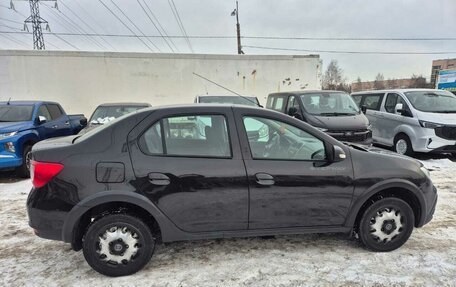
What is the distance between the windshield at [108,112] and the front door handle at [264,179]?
5.85 m

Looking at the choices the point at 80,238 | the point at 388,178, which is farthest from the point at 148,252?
the point at 388,178

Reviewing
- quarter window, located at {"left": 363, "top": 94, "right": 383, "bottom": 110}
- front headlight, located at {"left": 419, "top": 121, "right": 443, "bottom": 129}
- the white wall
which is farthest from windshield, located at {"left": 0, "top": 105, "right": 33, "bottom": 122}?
quarter window, located at {"left": 363, "top": 94, "right": 383, "bottom": 110}

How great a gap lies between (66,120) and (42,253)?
6.05 meters

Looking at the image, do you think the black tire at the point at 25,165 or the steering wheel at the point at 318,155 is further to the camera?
the black tire at the point at 25,165

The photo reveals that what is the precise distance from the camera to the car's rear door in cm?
306

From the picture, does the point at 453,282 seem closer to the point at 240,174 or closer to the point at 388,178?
the point at 388,178

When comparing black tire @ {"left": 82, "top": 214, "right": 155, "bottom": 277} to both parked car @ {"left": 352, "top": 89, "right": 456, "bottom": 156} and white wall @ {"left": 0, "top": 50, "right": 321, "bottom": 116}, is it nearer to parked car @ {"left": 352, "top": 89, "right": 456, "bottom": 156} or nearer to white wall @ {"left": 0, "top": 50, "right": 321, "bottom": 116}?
parked car @ {"left": 352, "top": 89, "right": 456, "bottom": 156}

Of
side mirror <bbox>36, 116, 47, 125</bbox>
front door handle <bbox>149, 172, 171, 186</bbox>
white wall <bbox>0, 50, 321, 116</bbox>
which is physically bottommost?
front door handle <bbox>149, 172, 171, 186</bbox>

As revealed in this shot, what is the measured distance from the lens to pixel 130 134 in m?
3.10

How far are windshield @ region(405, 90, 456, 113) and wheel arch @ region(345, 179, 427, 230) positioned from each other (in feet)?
19.1

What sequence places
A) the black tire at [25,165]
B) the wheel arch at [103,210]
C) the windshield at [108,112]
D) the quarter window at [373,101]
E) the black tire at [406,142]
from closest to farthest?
1. the wheel arch at [103,210]
2. the black tire at [25,165]
3. the windshield at [108,112]
4. the black tire at [406,142]
5. the quarter window at [373,101]

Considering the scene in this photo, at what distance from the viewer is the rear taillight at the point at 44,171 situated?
117 inches

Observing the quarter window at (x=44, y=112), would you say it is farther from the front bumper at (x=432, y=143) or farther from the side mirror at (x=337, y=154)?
the front bumper at (x=432, y=143)

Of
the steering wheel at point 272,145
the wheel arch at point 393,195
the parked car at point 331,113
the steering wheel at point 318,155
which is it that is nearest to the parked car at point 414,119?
the parked car at point 331,113
